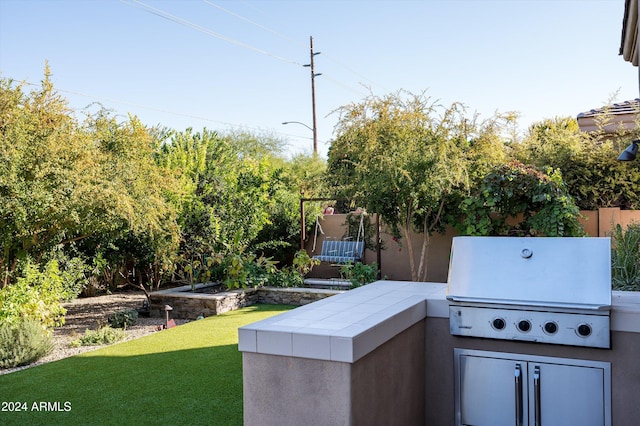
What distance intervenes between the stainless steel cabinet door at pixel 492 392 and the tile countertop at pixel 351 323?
378 mm

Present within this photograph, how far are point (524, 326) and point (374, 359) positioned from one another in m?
1.00

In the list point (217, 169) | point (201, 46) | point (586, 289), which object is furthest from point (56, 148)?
point (201, 46)

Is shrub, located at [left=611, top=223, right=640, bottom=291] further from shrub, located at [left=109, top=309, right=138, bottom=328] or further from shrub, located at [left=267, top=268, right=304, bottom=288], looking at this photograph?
shrub, located at [left=109, top=309, right=138, bottom=328]

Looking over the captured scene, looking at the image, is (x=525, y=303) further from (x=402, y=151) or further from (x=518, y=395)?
(x=402, y=151)

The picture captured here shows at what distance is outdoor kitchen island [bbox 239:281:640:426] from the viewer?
246 centimetres

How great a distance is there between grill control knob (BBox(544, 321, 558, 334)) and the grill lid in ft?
0.38

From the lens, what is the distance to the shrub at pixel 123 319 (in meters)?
7.73

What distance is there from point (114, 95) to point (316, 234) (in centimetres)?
1210

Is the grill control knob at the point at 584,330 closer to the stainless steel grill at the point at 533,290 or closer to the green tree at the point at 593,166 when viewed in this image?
the stainless steel grill at the point at 533,290

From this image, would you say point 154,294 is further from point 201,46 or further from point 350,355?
point 201,46

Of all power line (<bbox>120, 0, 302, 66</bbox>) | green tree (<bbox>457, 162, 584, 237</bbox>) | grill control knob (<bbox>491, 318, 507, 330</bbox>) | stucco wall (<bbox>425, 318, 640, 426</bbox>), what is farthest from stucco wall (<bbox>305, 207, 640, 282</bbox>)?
power line (<bbox>120, 0, 302, 66</bbox>)

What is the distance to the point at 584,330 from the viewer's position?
9.71 ft

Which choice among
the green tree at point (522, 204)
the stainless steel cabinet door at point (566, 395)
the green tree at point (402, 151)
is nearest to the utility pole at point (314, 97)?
the green tree at point (402, 151)

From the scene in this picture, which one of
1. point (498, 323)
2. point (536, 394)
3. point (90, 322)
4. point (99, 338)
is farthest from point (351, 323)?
point (90, 322)
